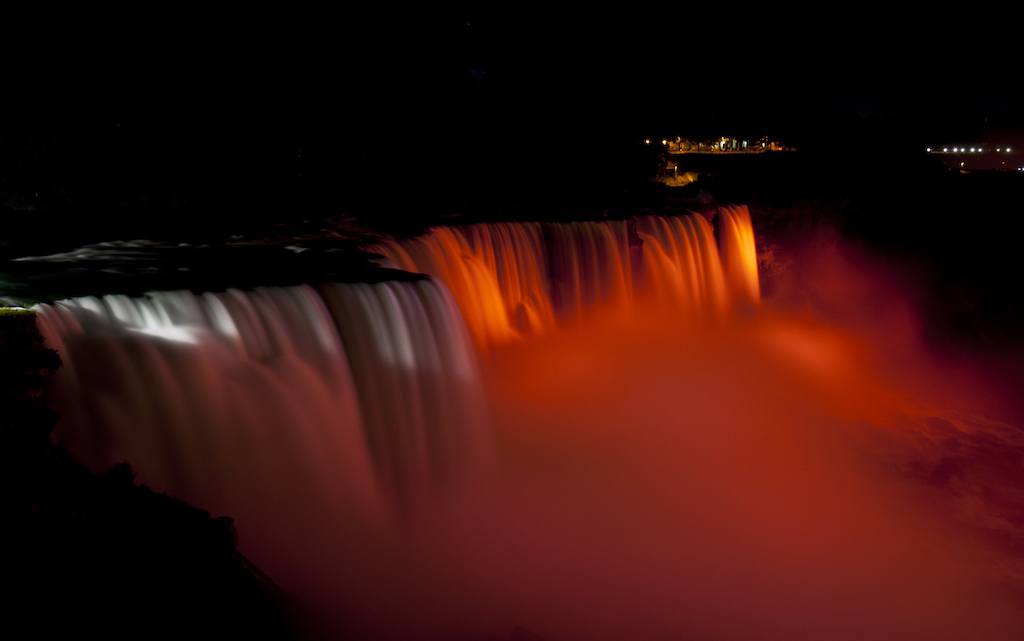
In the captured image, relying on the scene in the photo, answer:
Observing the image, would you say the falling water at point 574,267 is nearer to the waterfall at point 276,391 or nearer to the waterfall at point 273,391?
the waterfall at point 276,391

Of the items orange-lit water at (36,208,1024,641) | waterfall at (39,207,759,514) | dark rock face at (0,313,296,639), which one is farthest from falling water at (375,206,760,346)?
dark rock face at (0,313,296,639)

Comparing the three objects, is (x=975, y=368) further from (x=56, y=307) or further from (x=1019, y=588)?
(x=56, y=307)

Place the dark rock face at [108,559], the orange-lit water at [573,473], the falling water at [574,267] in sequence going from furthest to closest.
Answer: the falling water at [574,267]
the orange-lit water at [573,473]
the dark rock face at [108,559]

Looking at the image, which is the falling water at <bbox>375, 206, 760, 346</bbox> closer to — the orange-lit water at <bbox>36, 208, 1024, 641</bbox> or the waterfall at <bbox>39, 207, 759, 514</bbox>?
the orange-lit water at <bbox>36, 208, 1024, 641</bbox>

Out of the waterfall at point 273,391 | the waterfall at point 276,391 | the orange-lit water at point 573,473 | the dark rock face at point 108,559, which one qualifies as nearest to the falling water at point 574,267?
the orange-lit water at point 573,473

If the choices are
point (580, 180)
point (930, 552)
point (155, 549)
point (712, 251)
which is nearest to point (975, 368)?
point (712, 251)

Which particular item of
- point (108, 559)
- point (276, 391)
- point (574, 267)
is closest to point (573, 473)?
point (276, 391)
